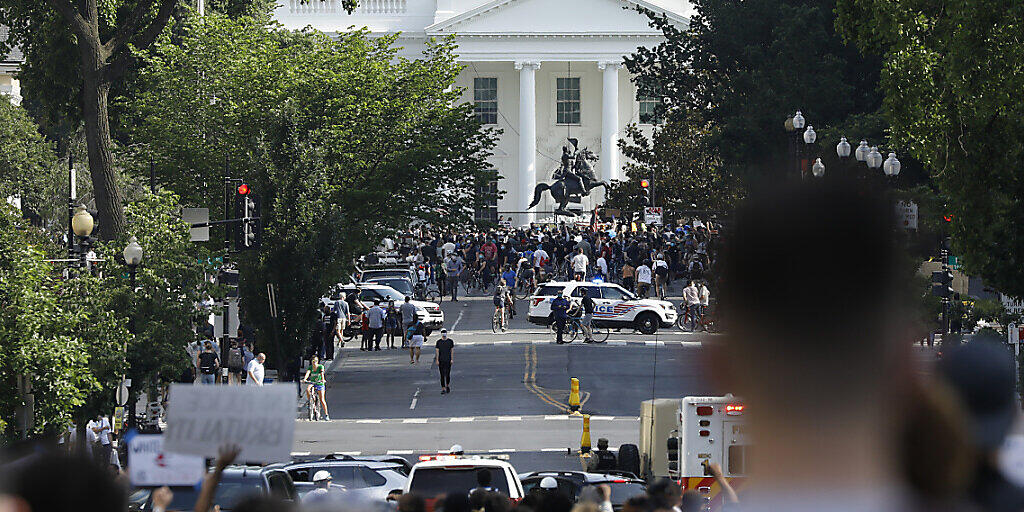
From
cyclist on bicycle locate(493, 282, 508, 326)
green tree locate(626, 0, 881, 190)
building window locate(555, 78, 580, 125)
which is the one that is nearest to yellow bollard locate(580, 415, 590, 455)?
green tree locate(626, 0, 881, 190)

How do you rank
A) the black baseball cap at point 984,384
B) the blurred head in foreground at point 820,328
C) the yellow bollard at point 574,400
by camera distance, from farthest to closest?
the yellow bollard at point 574,400 → the black baseball cap at point 984,384 → the blurred head in foreground at point 820,328

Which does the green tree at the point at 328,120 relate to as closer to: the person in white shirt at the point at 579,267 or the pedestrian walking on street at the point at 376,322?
the pedestrian walking on street at the point at 376,322

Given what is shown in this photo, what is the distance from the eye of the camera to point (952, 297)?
36.0 m

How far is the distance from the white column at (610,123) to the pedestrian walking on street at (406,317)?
53.8 metres

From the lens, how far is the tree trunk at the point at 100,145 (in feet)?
101

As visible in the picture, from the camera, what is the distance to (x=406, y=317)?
44.9 metres

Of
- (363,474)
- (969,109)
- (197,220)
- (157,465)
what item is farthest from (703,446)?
(197,220)

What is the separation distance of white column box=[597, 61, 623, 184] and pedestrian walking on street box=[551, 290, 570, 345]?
54.1 metres

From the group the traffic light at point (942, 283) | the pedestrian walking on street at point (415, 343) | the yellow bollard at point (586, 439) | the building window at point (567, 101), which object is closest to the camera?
the yellow bollard at point (586, 439)

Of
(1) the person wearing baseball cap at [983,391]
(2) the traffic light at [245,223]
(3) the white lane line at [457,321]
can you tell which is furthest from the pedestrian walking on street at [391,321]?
(1) the person wearing baseball cap at [983,391]

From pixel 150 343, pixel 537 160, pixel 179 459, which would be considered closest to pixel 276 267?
pixel 150 343

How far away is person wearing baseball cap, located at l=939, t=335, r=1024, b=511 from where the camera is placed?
162 inches

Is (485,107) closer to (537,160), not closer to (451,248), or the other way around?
(537,160)

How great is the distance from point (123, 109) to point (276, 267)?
17.1 metres
